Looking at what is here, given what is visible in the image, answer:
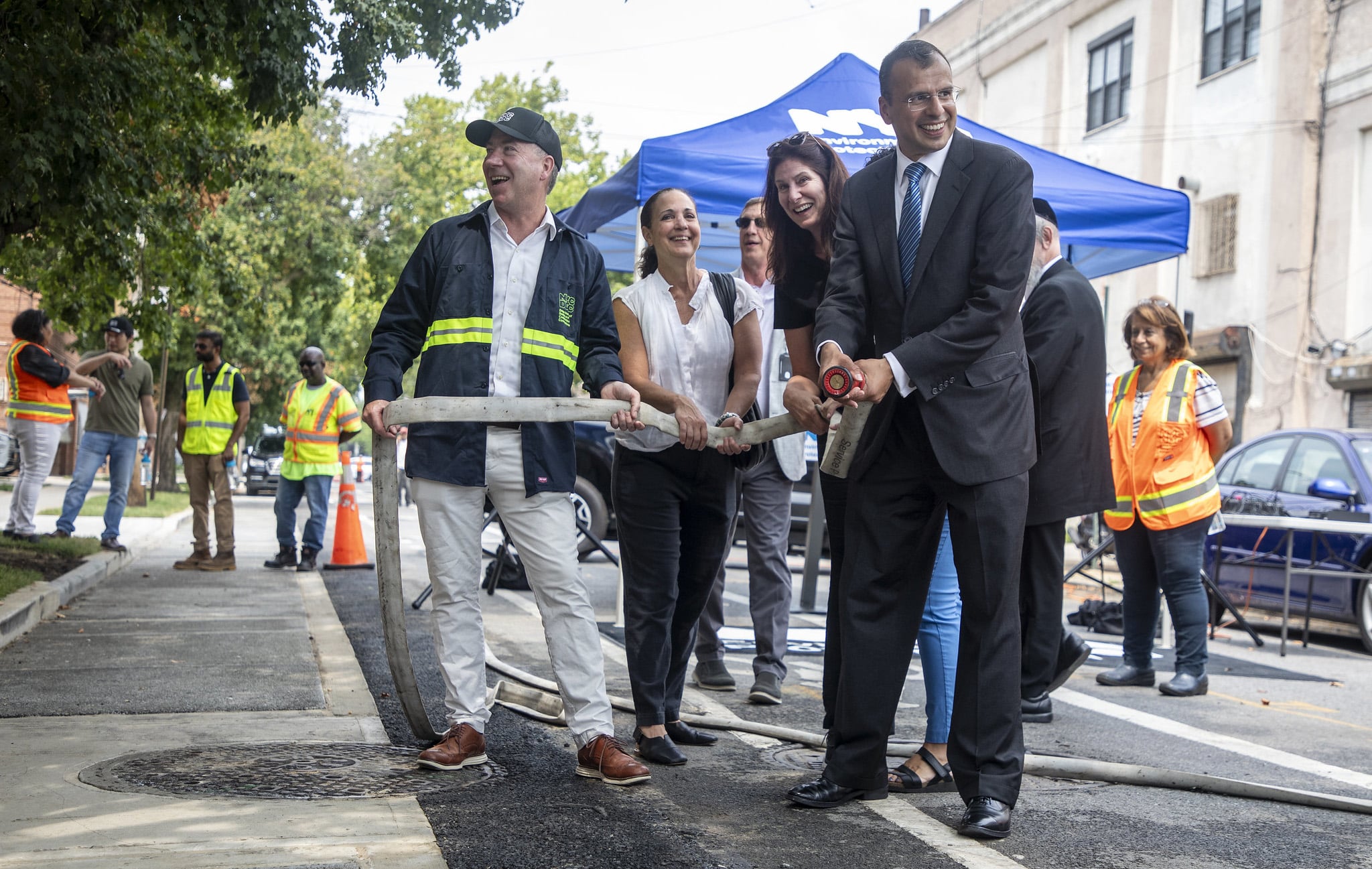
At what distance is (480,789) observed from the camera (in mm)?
4086

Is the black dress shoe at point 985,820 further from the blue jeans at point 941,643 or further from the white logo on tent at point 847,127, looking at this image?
the white logo on tent at point 847,127

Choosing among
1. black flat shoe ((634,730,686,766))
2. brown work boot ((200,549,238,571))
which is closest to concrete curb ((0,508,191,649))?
brown work boot ((200,549,238,571))

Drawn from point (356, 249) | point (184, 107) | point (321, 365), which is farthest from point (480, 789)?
Answer: point (356, 249)

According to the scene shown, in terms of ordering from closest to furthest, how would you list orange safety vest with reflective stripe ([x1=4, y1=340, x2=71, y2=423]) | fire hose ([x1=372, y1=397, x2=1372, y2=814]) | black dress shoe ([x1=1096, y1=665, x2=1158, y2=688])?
fire hose ([x1=372, y1=397, x2=1372, y2=814]) → black dress shoe ([x1=1096, y1=665, x2=1158, y2=688]) → orange safety vest with reflective stripe ([x1=4, y1=340, x2=71, y2=423])

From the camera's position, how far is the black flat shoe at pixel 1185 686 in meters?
6.76

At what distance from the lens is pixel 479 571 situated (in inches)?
173

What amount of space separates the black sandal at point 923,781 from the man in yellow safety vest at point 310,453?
8.10 meters

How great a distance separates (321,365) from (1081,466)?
319 inches

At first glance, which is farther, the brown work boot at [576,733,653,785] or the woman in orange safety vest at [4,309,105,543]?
the woman in orange safety vest at [4,309,105,543]

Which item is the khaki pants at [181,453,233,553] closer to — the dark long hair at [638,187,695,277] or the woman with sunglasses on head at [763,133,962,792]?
the dark long hair at [638,187,695,277]

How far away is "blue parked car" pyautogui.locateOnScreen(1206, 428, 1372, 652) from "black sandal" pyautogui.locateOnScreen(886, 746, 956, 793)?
5840mm

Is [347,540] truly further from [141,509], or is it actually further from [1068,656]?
[141,509]

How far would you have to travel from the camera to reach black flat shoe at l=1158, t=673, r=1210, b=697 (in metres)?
6.76

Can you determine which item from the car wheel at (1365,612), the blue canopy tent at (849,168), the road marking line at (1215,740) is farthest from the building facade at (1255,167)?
Result: the road marking line at (1215,740)
